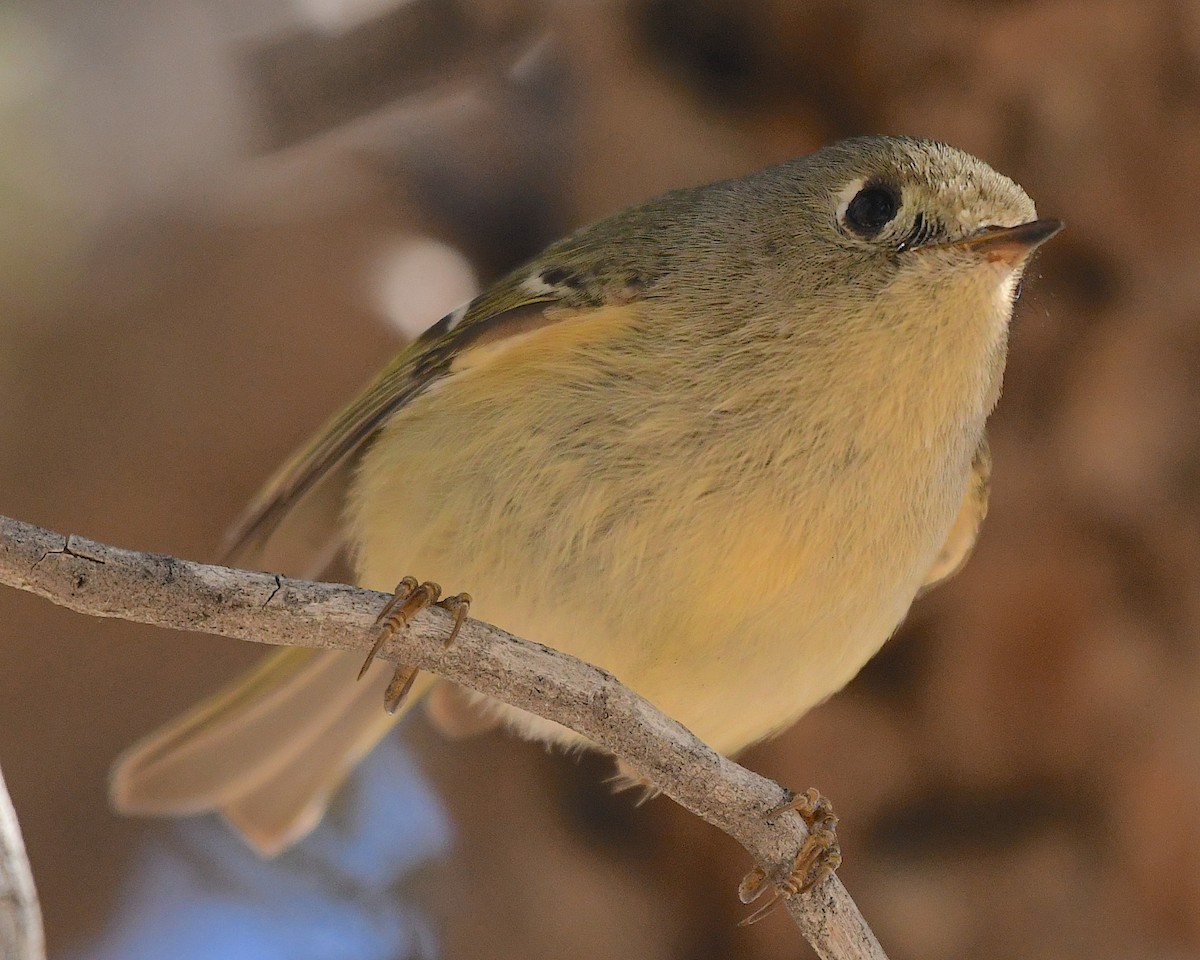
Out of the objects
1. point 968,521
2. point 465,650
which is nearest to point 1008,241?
point 968,521

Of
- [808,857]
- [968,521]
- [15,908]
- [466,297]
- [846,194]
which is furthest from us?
[466,297]

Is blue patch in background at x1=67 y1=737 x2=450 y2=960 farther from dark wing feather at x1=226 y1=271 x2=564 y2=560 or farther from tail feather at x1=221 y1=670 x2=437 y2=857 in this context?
dark wing feather at x1=226 y1=271 x2=564 y2=560

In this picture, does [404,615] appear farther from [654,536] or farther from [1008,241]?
[1008,241]

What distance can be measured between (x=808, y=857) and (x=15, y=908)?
0.57 m

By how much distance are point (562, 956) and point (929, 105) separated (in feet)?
4.04

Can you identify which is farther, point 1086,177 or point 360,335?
point 360,335

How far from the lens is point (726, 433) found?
978mm

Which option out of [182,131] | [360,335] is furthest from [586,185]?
[182,131]

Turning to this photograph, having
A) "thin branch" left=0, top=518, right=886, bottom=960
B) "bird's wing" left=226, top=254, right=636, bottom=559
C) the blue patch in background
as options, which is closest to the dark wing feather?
"bird's wing" left=226, top=254, right=636, bottom=559

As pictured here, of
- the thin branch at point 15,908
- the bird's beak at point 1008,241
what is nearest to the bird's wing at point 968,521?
the bird's beak at point 1008,241

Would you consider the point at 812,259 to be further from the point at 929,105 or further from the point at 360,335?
the point at 360,335

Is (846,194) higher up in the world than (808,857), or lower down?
higher up

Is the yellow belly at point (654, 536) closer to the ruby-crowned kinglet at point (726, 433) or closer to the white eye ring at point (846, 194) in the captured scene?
the ruby-crowned kinglet at point (726, 433)

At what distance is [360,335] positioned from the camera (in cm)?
171
